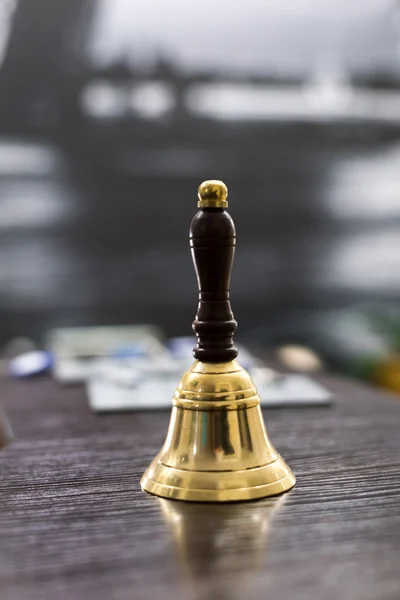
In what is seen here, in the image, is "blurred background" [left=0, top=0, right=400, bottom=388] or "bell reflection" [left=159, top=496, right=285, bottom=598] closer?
"bell reflection" [left=159, top=496, right=285, bottom=598]

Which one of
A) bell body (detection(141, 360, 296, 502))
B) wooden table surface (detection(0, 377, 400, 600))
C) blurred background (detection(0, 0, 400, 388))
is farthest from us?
blurred background (detection(0, 0, 400, 388))

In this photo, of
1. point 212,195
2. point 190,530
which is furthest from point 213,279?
point 190,530

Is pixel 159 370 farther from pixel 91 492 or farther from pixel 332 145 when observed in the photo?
pixel 332 145

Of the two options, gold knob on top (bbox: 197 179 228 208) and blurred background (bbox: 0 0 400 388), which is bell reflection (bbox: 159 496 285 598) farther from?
blurred background (bbox: 0 0 400 388)

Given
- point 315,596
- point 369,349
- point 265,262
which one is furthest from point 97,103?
point 315,596

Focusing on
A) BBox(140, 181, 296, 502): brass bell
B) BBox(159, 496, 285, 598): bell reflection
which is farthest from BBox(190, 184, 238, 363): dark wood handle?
BBox(159, 496, 285, 598): bell reflection

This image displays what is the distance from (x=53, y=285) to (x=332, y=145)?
1180 millimetres

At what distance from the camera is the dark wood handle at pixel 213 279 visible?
50 centimetres

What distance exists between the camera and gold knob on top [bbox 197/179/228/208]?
0.50 meters

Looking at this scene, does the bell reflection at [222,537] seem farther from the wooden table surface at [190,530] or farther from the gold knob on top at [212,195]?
the gold knob on top at [212,195]

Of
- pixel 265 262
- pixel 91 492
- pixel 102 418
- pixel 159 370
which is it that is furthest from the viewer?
pixel 265 262

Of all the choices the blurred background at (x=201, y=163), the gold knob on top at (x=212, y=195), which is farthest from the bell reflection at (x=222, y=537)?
the blurred background at (x=201, y=163)

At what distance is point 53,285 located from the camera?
2.39 metres

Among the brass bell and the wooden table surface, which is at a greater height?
the brass bell
